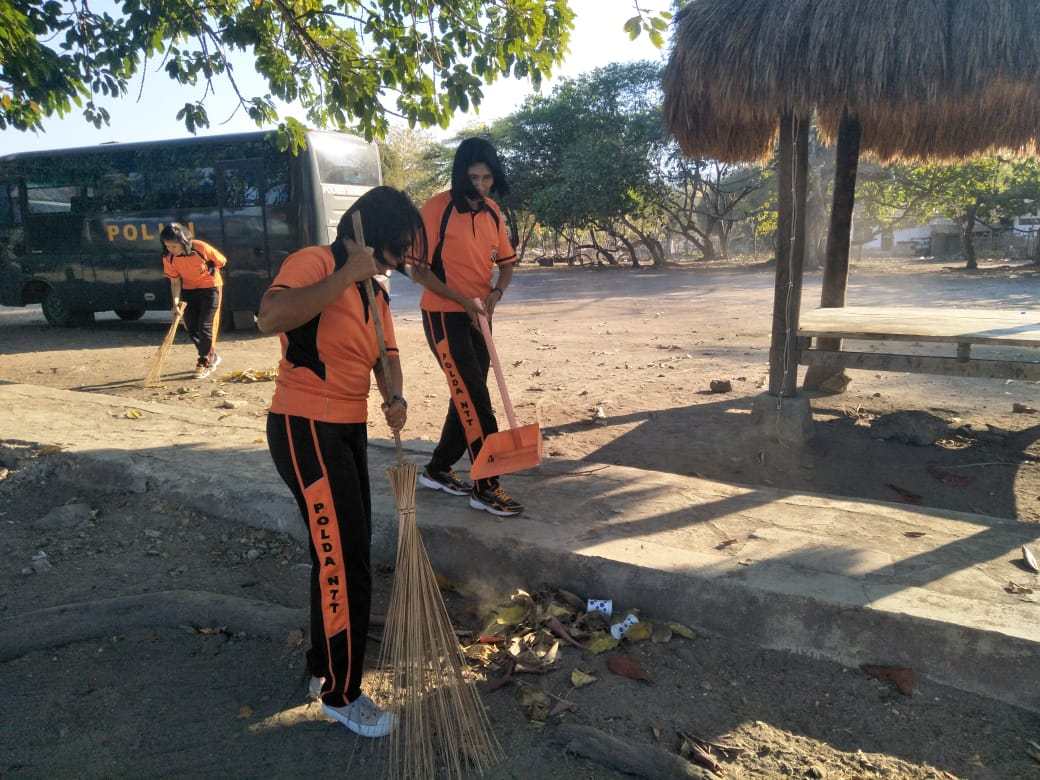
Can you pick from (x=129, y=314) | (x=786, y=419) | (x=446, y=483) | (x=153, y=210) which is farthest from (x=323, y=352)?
(x=129, y=314)

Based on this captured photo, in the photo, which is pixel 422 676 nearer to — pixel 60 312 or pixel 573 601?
pixel 573 601

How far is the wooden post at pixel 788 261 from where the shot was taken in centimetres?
525

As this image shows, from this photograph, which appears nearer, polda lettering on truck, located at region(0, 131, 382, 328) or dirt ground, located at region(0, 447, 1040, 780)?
dirt ground, located at region(0, 447, 1040, 780)

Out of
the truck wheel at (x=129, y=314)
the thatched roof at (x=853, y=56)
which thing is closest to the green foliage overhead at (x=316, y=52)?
the thatched roof at (x=853, y=56)

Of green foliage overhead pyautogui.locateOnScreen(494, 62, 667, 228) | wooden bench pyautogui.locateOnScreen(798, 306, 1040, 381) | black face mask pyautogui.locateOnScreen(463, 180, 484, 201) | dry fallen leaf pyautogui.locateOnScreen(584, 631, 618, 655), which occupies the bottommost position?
dry fallen leaf pyautogui.locateOnScreen(584, 631, 618, 655)

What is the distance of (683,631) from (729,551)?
Answer: 48cm

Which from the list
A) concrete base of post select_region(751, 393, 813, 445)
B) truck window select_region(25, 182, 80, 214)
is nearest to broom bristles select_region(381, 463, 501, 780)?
concrete base of post select_region(751, 393, 813, 445)

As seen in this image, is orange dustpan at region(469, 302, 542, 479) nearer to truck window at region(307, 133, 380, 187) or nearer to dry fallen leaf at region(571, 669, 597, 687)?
dry fallen leaf at region(571, 669, 597, 687)

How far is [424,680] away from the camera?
242 centimetres

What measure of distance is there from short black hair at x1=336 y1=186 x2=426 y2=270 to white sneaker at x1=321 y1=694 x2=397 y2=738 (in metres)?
1.41

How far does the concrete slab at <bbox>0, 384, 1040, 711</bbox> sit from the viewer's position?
8.29 feet

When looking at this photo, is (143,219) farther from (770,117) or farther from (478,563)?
(478,563)

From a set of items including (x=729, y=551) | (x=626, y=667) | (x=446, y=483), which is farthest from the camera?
(x=446, y=483)

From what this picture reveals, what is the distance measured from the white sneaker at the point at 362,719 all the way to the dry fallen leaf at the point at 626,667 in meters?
0.78
